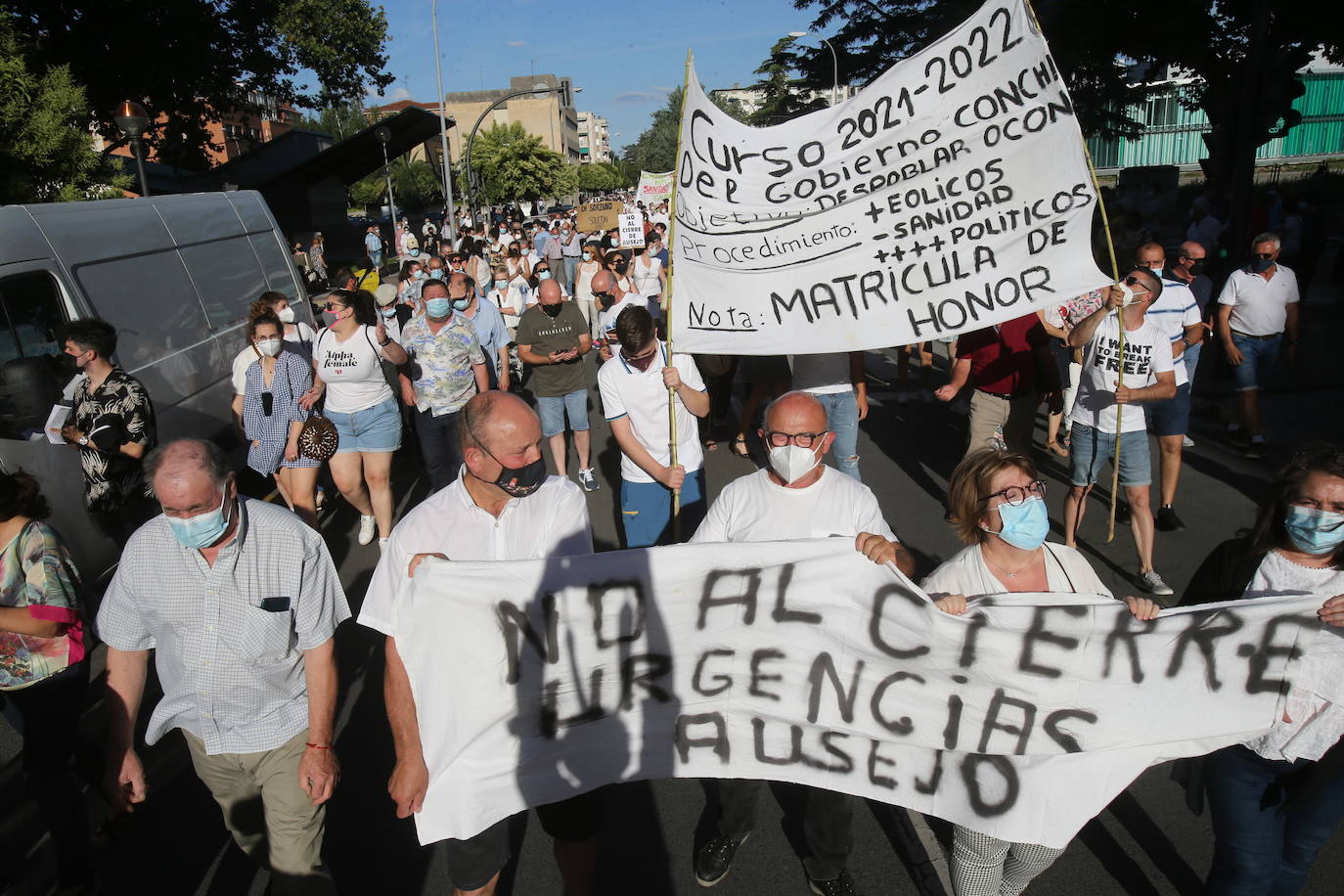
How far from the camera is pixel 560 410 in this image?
7621 mm

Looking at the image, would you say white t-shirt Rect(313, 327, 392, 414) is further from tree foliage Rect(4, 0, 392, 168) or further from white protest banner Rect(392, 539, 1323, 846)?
tree foliage Rect(4, 0, 392, 168)

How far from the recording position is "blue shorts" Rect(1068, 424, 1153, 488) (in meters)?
5.31

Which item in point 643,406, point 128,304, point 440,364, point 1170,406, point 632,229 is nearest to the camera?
point 643,406

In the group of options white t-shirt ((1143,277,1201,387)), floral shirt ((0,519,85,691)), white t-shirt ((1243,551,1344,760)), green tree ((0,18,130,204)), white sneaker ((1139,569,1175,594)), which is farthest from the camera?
green tree ((0,18,130,204))

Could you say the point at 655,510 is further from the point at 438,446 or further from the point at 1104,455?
the point at 1104,455

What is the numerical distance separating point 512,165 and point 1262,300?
43.8m

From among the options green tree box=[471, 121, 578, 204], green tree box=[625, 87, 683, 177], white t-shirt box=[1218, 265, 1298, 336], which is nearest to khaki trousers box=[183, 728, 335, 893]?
white t-shirt box=[1218, 265, 1298, 336]

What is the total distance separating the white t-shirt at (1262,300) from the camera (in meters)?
7.84

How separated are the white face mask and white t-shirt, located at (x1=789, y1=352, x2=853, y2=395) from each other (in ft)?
8.78

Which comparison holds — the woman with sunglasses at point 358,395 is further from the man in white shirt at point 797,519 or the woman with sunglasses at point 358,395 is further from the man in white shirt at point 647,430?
the man in white shirt at point 797,519

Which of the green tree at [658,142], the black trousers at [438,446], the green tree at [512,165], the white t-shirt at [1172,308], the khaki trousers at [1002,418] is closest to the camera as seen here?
the khaki trousers at [1002,418]

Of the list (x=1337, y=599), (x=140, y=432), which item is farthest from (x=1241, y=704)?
(x=140, y=432)

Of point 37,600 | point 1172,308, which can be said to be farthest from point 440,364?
point 1172,308

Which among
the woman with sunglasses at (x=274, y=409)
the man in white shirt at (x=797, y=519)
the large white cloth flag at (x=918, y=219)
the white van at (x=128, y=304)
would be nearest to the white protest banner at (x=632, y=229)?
the white van at (x=128, y=304)
